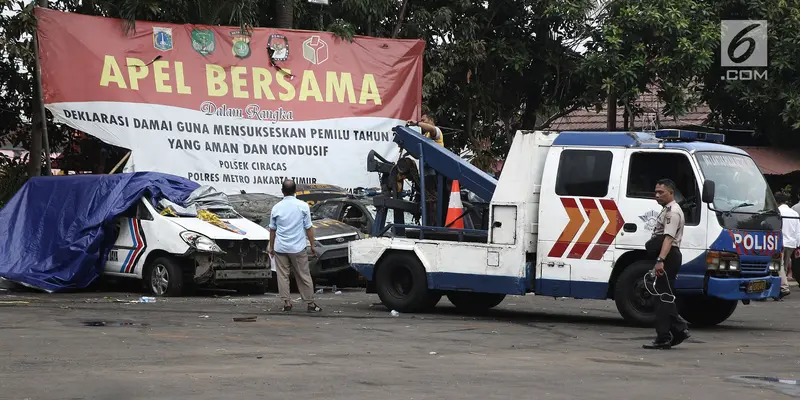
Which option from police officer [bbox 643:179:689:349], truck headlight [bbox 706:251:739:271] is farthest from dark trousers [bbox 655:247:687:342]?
truck headlight [bbox 706:251:739:271]

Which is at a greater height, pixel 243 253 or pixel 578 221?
pixel 578 221

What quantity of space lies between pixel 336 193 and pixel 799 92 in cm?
1248

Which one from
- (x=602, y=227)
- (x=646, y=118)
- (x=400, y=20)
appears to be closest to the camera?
(x=602, y=227)

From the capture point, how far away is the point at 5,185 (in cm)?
2391

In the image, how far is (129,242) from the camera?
17938 mm

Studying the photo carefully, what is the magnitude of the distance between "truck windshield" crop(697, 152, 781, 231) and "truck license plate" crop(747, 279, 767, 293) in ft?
2.06

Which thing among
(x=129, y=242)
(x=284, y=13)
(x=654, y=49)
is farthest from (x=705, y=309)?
(x=654, y=49)

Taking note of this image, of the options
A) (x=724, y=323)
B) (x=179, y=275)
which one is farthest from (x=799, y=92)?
(x=179, y=275)

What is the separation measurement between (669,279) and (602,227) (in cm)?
225

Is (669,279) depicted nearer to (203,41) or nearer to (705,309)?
(705,309)

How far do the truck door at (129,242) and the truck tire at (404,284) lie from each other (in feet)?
14.0

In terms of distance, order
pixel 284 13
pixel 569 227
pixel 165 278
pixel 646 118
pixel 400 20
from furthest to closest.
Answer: pixel 646 118
pixel 400 20
pixel 284 13
pixel 165 278
pixel 569 227

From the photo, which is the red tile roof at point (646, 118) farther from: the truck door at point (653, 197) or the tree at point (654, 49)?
the truck door at point (653, 197)

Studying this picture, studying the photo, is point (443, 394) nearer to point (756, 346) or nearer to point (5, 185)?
point (756, 346)
